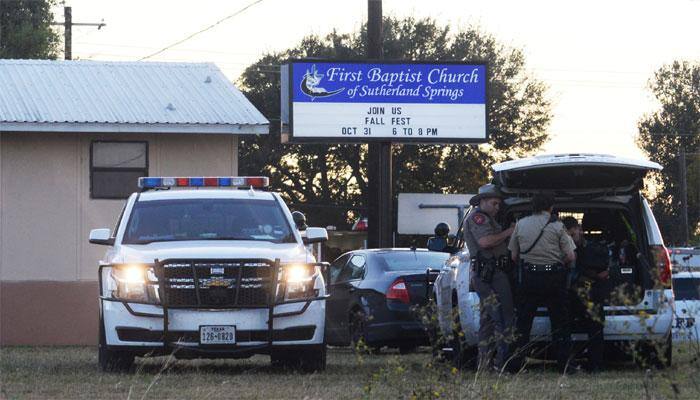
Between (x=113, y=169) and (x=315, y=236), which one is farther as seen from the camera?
(x=113, y=169)

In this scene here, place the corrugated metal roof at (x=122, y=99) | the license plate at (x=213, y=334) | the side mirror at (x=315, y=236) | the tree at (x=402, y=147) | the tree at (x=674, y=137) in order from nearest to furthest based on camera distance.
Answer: the license plate at (x=213, y=334), the side mirror at (x=315, y=236), the corrugated metal roof at (x=122, y=99), the tree at (x=402, y=147), the tree at (x=674, y=137)

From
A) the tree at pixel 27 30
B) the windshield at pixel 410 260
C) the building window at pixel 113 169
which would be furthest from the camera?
the tree at pixel 27 30

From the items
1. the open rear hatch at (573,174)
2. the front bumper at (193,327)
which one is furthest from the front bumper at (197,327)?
the open rear hatch at (573,174)

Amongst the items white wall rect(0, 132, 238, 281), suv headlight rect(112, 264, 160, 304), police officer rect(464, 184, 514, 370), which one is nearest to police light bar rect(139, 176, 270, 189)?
suv headlight rect(112, 264, 160, 304)

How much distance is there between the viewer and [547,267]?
12930 mm

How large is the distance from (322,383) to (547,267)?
2352mm

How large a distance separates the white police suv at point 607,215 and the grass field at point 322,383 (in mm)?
511

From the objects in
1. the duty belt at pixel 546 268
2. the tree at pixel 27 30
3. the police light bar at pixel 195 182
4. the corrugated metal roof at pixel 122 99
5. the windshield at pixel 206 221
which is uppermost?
the tree at pixel 27 30

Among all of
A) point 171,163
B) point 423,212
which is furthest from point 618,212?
point 423,212

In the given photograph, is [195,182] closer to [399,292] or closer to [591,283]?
[399,292]

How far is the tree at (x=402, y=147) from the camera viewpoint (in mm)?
58875

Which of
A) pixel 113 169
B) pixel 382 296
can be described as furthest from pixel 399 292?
pixel 113 169

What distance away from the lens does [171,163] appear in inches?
928

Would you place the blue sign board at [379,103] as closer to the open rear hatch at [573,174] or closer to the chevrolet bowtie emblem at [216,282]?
the open rear hatch at [573,174]
